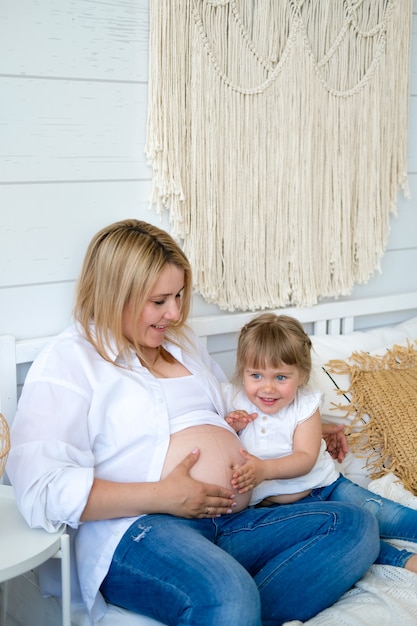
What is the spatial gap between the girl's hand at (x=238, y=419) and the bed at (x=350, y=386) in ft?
0.84

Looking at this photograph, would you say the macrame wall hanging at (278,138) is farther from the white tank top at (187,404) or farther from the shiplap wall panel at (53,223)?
the white tank top at (187,404)

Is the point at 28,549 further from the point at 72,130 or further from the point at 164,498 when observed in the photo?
the point at 72,130

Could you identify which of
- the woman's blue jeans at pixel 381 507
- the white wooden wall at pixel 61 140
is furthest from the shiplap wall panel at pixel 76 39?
the woman's blue jeans at pixel 381 507

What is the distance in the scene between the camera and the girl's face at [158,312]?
167cm

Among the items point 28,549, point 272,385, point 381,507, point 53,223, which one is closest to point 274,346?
point 272,385

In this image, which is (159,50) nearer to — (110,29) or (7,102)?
(110,29)

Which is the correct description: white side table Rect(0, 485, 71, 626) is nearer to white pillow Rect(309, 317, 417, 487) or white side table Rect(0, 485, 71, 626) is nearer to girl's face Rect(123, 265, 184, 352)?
girl's face Rect(123, 265, 184, 352)

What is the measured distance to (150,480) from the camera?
63.0 inches

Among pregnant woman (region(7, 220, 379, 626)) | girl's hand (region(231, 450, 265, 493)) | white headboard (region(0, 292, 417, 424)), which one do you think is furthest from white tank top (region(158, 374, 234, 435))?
white headboard (region(0, 292, 417, 424))

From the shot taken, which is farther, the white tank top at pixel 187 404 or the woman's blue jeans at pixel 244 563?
the white tank top at pixel 187 404

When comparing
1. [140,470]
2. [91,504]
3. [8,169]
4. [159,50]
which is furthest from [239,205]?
[91,504]

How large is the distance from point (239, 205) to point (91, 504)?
0.93 meters

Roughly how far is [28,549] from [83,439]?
0.24 meters

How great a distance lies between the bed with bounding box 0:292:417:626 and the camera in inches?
60.7
